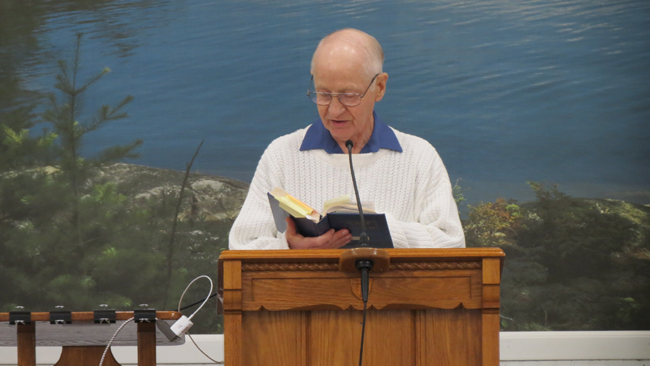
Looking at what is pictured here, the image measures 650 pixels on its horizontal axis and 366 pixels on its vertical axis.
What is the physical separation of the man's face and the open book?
483 mm

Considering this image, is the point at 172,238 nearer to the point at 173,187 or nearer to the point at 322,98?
the point at 173,187

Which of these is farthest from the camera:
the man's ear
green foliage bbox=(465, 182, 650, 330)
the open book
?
green foliage bbox=(465, 182, 650, 330)

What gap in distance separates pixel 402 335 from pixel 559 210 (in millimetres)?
3022

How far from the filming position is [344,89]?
2203mm

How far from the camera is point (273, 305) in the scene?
4.94ft

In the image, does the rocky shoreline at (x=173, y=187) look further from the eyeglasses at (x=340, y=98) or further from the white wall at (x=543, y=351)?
the eyeglasses at (x=340, y=98)

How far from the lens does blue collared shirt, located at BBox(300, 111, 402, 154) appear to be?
2.40 metres

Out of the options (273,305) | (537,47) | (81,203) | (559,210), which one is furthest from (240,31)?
(273,305)

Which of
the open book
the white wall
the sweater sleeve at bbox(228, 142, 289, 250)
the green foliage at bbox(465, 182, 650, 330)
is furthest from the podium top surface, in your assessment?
the green foliage at bbox(465, 182, 650, 330)

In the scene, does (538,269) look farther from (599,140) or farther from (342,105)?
(342,105)

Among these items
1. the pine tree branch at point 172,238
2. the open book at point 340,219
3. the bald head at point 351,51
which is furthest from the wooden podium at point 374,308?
the pine tree branch at point 172,238

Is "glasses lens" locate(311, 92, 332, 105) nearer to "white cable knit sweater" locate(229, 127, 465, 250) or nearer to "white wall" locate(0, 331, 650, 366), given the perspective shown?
"white cable knit sweater" locate(229, 127, 465, 250)

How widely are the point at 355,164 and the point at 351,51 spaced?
0.40 metres

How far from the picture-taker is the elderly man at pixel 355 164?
2186mm
